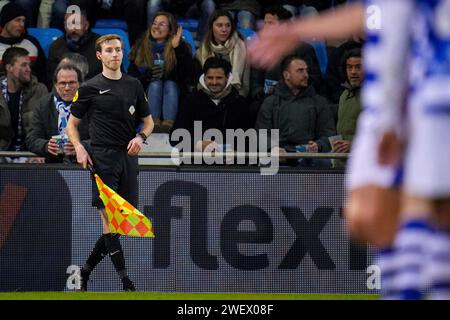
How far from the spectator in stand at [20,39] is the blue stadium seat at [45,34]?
243 mm

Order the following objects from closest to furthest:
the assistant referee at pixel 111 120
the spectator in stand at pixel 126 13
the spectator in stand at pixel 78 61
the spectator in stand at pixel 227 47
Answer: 1. the assistant referee at pixel 111 120
2. the spectator in stand at pixel 78 61
3. the spectator in stand at pixel 227 47
4. the spectator in stand at pixel 126 13

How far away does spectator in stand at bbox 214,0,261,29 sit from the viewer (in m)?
15.7

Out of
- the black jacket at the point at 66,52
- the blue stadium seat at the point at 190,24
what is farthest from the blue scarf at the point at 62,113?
the blue stadium seat at the point at 190,24

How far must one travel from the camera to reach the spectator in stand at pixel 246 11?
1571 cm

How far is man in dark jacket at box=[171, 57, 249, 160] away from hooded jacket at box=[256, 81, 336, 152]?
0.27 meters

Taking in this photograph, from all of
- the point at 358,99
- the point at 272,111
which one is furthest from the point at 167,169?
the point at 358,99

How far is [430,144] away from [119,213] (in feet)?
29.3

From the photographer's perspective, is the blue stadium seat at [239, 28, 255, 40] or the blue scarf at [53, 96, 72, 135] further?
the blue stadium seat at [239, 28, 255, 40]

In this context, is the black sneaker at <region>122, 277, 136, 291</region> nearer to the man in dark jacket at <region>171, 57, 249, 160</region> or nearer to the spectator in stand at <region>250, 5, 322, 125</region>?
the man in dark jacket at <region>171, 57, 249, 160</region>

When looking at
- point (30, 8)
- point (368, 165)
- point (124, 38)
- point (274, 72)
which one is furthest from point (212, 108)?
point (368, 165)

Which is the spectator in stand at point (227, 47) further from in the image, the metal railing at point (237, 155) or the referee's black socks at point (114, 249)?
the referee's black socks at point (114, 249)

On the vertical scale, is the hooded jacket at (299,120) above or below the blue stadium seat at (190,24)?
below

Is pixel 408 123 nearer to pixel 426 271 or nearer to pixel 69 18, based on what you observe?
pixel 426 271

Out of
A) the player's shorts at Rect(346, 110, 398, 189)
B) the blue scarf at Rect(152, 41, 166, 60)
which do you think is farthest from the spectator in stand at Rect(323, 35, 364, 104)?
the player's shorts at Rect(346, 110, 398, 189)
